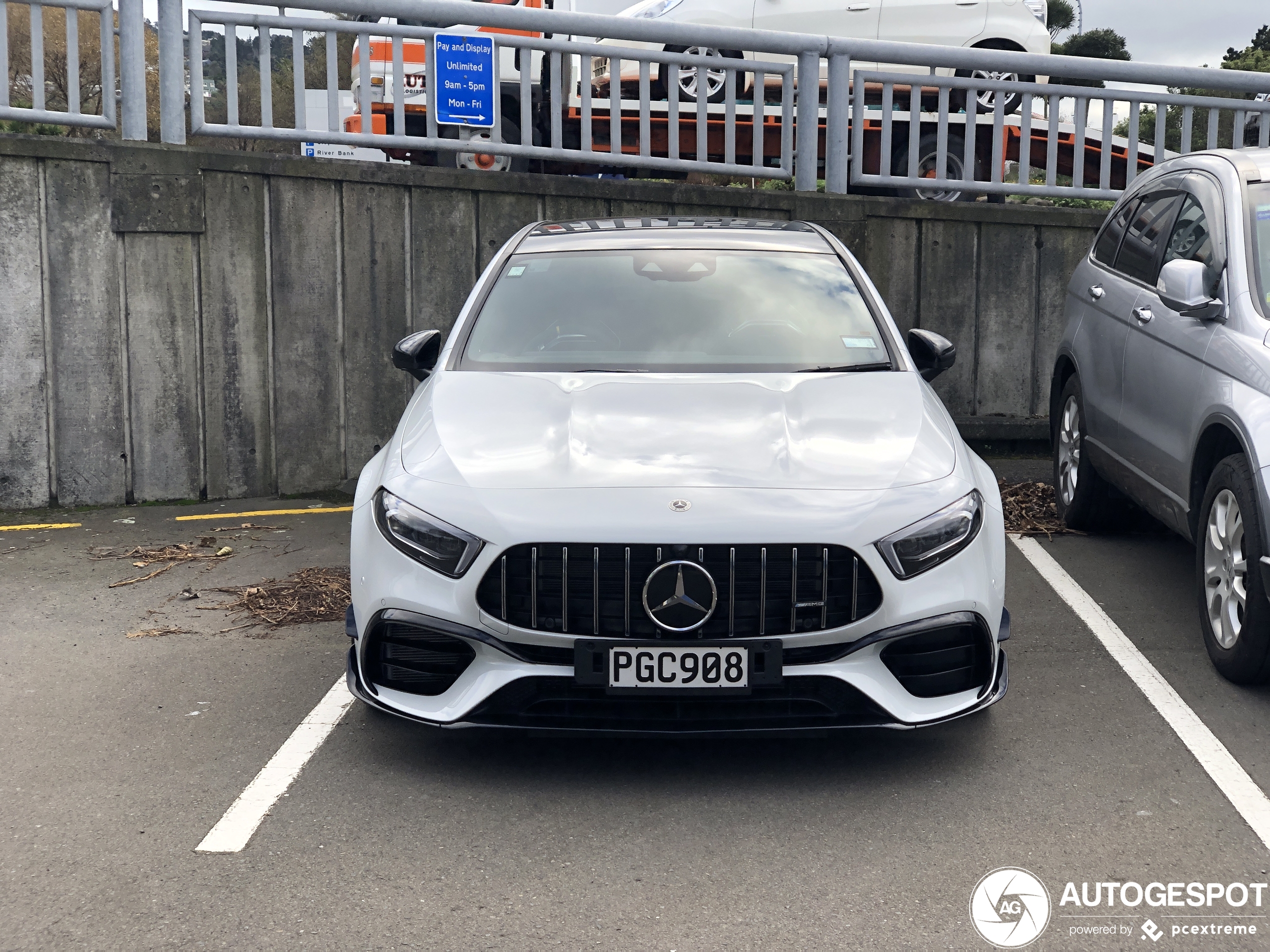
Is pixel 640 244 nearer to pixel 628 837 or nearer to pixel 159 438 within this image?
pixel 628 837

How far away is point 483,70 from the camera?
772 centimetres

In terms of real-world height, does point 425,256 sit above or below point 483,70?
below

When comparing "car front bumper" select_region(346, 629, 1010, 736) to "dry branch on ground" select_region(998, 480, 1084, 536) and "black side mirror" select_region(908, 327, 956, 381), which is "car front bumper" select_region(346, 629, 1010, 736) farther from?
"dry branch on ground" select_region(998, 480, 1084, 536)

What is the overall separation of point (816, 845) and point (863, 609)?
→ 0.63 m

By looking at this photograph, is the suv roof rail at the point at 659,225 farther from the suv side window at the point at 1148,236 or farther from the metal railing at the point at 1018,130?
the metal railing at the point at 1018,130

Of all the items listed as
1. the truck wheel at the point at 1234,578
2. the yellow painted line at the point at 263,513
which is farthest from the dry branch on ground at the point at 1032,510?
the yellow painted line at the point at 263,513

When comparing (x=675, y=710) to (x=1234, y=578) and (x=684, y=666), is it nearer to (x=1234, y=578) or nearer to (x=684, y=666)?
(x=684, y=666)

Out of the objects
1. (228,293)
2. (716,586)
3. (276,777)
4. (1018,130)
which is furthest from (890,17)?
(276,777)

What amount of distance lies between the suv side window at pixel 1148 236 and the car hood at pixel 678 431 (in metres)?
1.89

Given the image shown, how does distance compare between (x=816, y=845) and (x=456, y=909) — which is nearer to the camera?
(x=456, y=909)

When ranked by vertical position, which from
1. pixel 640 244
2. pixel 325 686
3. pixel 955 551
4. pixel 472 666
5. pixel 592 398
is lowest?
pixel 325 686

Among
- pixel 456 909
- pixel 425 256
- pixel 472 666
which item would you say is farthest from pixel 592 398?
pixel 425 256

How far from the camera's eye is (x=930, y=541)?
366 centimetres

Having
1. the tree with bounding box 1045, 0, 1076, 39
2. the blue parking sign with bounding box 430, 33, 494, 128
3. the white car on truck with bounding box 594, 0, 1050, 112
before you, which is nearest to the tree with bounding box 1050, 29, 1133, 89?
the tree with bounding box 1045, 0, 1076, 39
